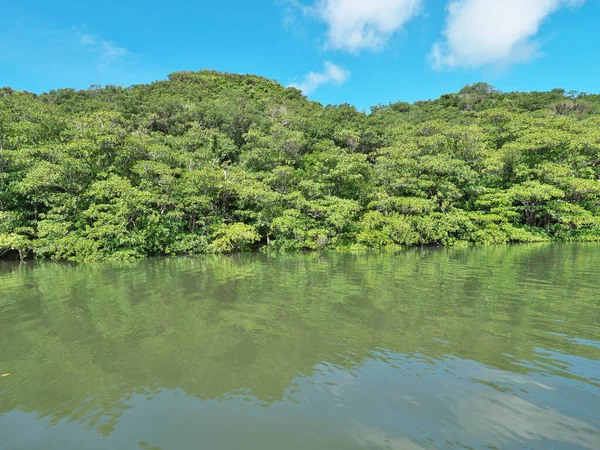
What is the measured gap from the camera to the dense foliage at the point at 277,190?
21859 millimetres

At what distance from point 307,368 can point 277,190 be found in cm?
2334

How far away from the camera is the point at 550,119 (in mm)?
36500

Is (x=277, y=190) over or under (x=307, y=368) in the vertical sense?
over

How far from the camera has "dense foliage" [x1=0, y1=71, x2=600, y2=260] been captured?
2186 centimetres

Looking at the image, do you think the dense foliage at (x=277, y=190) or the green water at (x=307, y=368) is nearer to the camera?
the green water at (x=307, y=368)

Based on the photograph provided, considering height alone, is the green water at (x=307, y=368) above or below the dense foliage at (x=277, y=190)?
below

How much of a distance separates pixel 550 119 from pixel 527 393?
1664 inches

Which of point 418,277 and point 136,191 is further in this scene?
point 136,191

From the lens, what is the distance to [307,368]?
17.6 ft

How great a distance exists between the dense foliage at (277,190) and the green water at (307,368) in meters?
12.9

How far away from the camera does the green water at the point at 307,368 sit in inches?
148

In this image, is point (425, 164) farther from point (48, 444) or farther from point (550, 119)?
point (48, 444)

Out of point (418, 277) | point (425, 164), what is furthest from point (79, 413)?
point (425, 164)

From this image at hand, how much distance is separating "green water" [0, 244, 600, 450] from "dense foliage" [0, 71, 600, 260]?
42.2 ft
